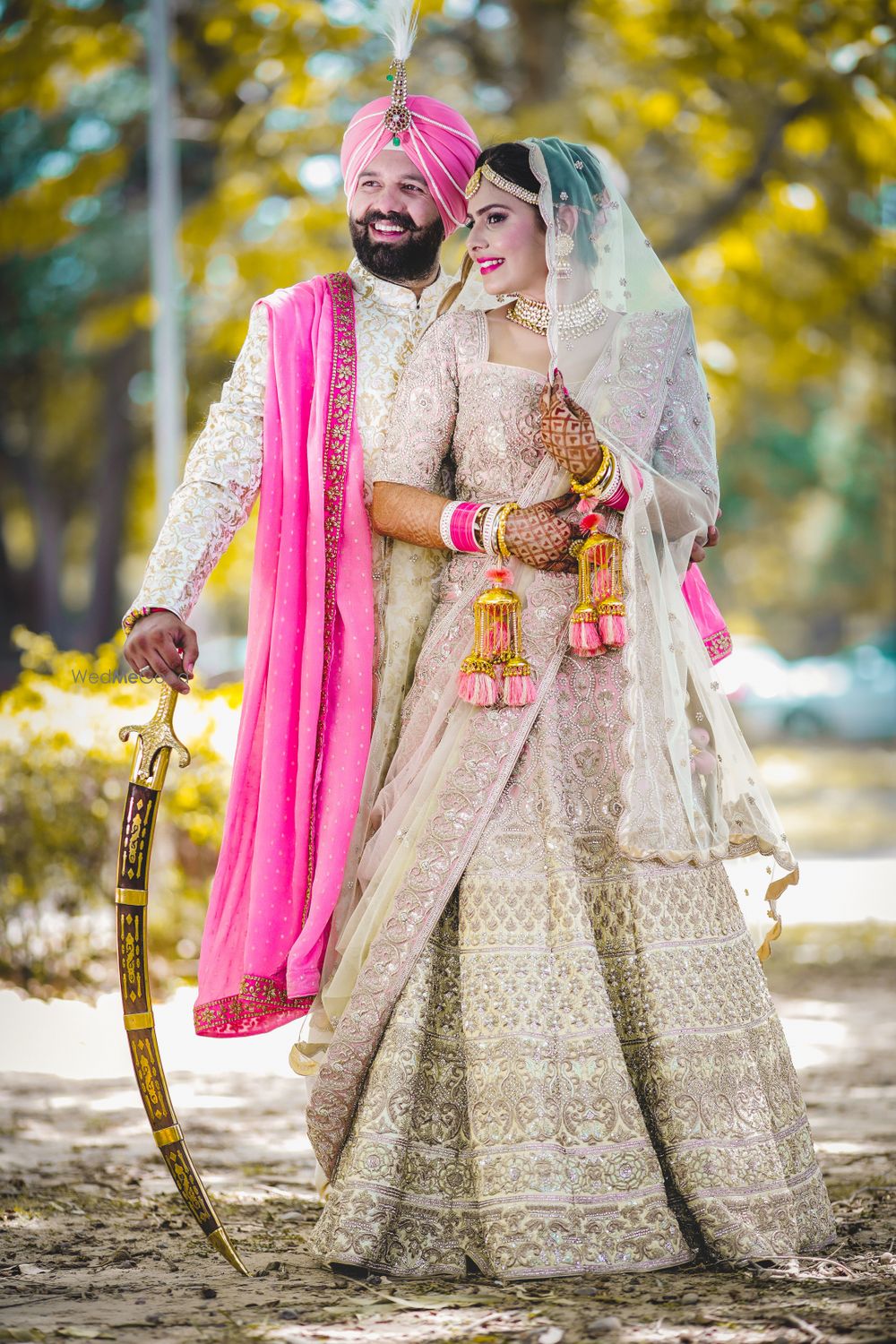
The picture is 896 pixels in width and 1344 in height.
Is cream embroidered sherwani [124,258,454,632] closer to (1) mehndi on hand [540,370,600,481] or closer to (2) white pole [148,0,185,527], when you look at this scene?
(1) mehndi on hand [540,370,600,481]

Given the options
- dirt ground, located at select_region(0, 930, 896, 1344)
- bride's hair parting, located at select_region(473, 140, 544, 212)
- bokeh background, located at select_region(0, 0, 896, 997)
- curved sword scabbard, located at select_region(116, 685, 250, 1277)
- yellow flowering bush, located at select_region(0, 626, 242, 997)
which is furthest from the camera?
bokeh background, located at select_region(0, 0, 896, 997)

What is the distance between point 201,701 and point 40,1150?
2675mm

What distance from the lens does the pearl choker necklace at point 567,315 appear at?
3428 millimetres

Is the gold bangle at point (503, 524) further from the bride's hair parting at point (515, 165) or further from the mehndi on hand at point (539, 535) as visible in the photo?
the bride's hair parting at point (515, 165)

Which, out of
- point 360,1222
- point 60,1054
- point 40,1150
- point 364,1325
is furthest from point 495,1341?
point 60,1054

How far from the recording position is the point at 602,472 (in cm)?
327

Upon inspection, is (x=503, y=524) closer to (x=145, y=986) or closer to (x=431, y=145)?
(x=431, y=145)

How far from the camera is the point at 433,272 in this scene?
3820 millimetres

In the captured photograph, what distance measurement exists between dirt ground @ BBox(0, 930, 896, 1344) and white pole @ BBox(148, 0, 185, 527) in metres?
6.20

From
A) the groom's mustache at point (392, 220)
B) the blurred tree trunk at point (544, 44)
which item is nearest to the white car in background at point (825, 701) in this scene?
the blurred tree trunk at point (544, 44)

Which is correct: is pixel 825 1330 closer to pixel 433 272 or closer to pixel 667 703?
pixel 667 703

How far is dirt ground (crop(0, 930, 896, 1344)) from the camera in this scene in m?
2.76

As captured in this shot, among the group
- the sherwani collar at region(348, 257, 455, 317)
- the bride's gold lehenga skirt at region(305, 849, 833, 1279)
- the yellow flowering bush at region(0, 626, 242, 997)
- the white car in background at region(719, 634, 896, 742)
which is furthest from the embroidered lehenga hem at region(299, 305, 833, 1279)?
the white car in background at region(719, 634, 896, 742)

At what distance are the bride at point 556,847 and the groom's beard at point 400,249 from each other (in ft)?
0.85
